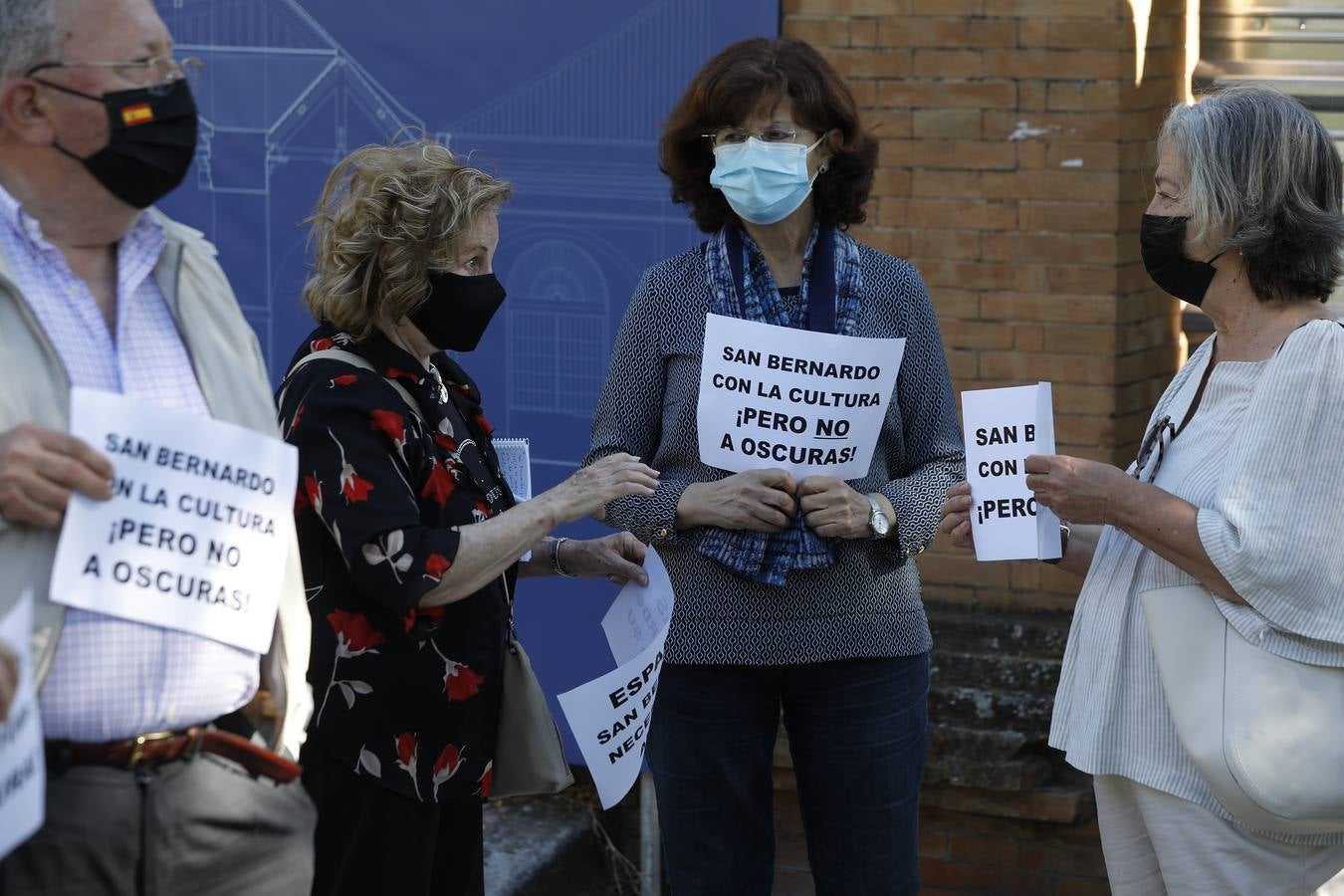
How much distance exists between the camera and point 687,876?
352 cm

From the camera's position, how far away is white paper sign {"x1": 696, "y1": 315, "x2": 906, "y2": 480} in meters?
3.34

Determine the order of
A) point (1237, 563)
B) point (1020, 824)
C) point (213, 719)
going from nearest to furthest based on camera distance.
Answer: point (213, 719) < point (1237, 563) < point (1020, 824)

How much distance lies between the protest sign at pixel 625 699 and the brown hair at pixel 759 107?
2.80 ft

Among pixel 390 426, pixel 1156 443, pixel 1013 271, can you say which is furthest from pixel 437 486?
pixel 1013 271

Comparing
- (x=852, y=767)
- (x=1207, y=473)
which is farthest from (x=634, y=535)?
(x=1207, y=473)

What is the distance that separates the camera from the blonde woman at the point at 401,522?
2.92 meters

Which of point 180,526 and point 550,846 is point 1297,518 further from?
point 550,846

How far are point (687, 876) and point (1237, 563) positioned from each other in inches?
55.5

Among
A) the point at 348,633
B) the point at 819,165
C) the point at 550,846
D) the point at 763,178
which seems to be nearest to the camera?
the point at 348,633

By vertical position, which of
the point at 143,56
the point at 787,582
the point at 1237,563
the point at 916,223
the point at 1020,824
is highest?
the point at 143,56

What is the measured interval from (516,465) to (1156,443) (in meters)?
1.35

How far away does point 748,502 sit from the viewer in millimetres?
3309

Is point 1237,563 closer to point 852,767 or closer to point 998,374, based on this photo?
point 852,767

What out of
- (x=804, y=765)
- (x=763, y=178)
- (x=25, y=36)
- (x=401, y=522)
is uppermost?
(x=25, y=36)
